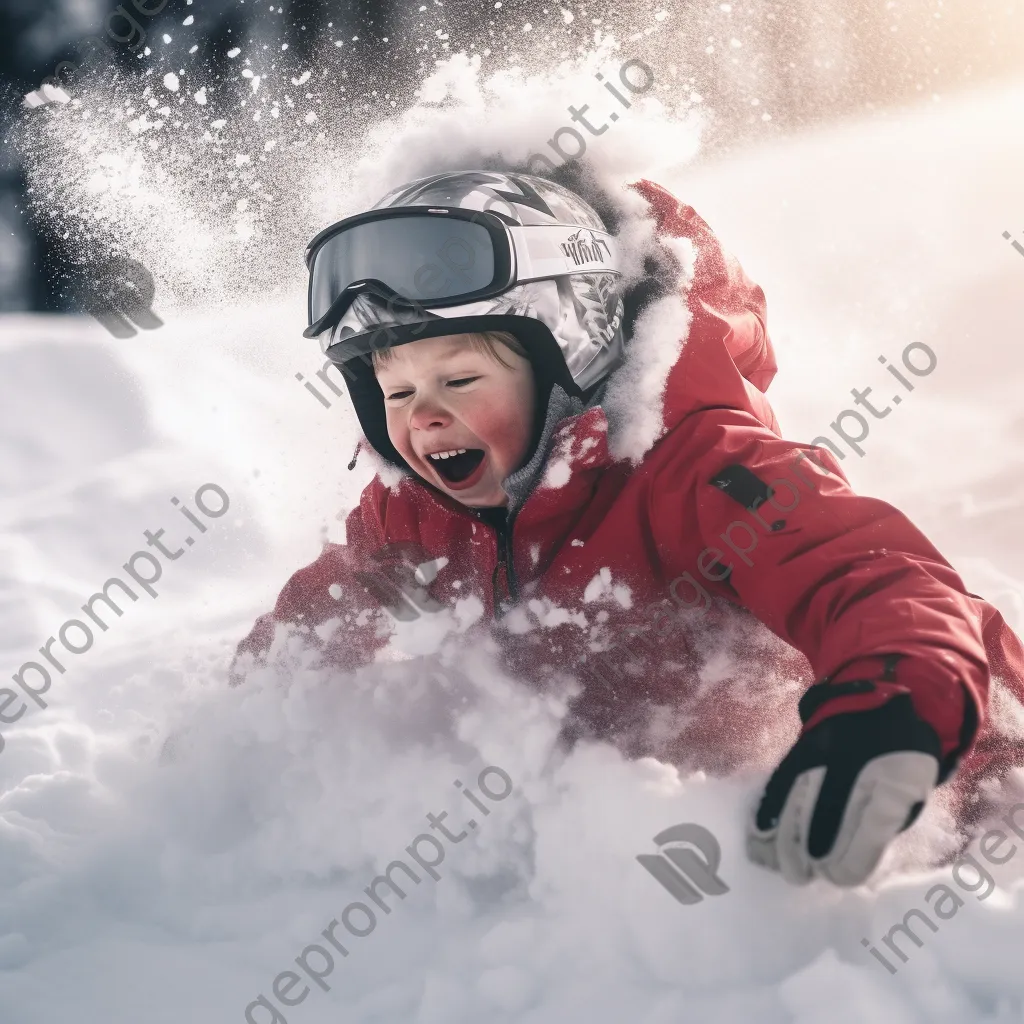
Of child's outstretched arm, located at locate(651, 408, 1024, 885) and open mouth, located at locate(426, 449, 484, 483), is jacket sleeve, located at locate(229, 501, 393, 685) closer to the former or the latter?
open mouth, located at locate(426, 449, 484, 483)

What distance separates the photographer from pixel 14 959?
129cm

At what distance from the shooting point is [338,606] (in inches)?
86.2

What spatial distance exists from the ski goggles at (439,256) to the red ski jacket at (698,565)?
301mm

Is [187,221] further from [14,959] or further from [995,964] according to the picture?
[995,964]

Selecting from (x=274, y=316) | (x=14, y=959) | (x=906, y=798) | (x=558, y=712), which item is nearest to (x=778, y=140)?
(x=274, y=316)

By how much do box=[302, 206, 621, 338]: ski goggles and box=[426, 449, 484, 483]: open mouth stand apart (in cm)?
31

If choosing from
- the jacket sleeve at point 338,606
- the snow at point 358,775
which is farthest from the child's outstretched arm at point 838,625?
the jacket sleeve at point 338,606

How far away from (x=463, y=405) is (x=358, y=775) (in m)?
0.76

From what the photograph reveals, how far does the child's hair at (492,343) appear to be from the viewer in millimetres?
1693

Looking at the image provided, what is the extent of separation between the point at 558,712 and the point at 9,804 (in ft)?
3.79

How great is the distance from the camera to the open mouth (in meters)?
1.74

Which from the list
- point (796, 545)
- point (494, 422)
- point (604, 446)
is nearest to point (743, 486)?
point (796, 545)

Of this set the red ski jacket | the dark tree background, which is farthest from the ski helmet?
the dark tree background

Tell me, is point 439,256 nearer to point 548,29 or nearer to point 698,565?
point 698,565
